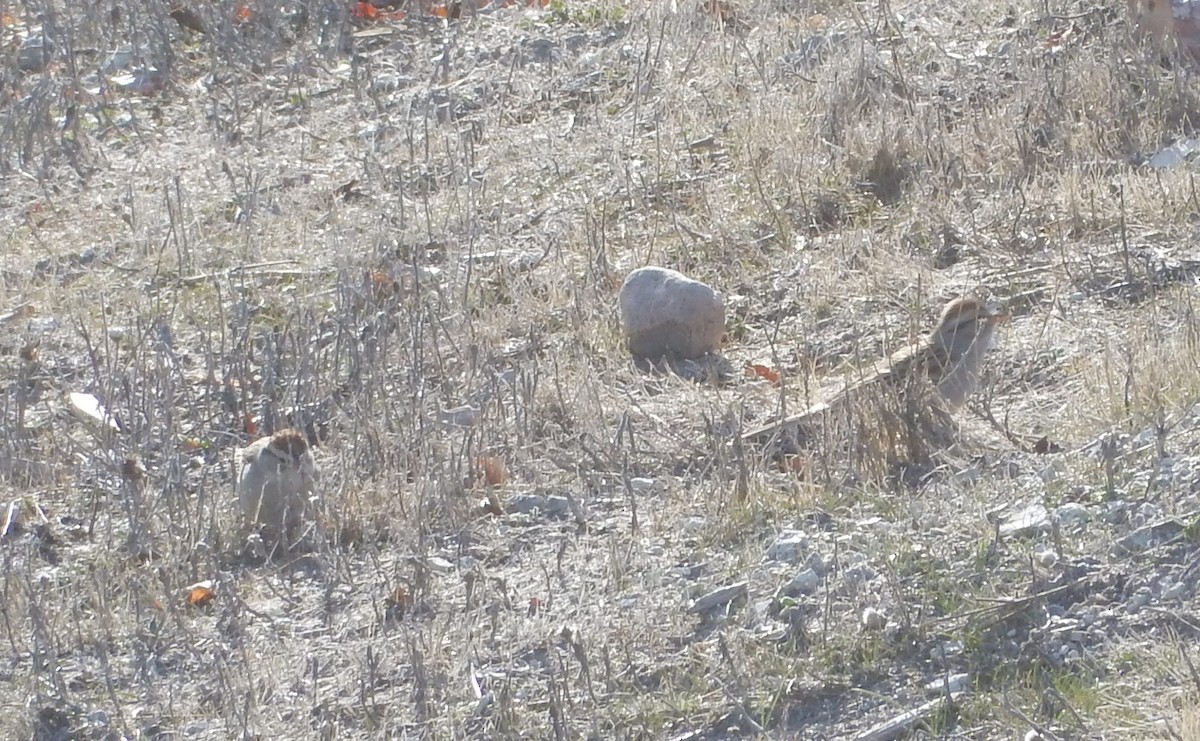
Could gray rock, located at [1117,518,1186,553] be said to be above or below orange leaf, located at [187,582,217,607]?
above

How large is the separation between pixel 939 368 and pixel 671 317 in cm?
105

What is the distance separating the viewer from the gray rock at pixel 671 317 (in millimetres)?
5754

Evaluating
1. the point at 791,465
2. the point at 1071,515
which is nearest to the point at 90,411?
the point at 791,465

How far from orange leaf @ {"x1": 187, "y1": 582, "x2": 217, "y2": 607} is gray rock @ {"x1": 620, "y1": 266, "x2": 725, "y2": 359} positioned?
198cm

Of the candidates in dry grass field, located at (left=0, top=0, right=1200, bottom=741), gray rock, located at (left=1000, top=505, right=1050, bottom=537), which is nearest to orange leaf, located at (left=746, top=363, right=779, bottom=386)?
dry grass field, located at (left=0, top=0, right=1200, bottom=741)

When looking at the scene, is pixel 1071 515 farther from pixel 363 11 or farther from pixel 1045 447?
pixel 363 11

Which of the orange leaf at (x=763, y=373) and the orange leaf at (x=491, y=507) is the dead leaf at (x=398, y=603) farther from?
the orange leaf at (x=763, y=373)

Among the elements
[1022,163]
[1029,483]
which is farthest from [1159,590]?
[1022,163]

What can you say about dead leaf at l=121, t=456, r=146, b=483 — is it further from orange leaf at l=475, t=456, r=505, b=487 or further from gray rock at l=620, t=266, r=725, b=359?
gray rock at l=620, t=266, r=725, b=359

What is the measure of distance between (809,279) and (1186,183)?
1.49 metres

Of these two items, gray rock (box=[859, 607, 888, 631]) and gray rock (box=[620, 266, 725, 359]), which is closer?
gray rock (box=[859, 607, 888, 631])

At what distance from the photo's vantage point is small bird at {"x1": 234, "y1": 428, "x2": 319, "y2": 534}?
4.65 metres

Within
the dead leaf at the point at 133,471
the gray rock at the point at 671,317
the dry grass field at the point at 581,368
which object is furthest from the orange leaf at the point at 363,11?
the dead leaf at the point at 133,471

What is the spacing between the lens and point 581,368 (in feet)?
18.3
